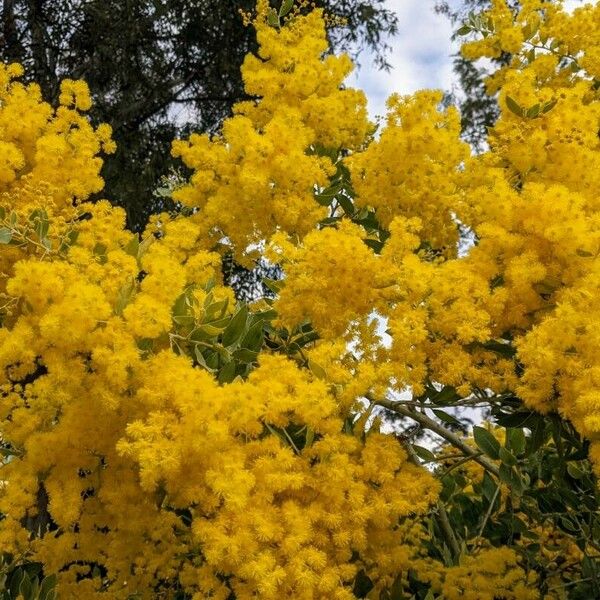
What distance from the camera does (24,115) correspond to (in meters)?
3.82

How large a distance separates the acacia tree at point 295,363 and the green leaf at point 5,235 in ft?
0.04

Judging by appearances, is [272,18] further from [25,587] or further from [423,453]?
[25,587]

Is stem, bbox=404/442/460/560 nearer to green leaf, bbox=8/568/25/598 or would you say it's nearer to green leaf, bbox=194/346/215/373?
green leaf, bbox=194/346/215/373

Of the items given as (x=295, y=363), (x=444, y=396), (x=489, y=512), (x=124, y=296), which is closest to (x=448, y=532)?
(x=489, y=512)

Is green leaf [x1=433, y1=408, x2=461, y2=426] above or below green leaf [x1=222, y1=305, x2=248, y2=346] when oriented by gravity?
below

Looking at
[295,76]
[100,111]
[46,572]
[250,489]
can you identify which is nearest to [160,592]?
[46,572]

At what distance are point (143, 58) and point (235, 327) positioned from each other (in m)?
10.6

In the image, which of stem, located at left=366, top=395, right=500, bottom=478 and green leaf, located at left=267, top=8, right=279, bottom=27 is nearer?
stem, located at left=366, top=395, right=500, bottom=478

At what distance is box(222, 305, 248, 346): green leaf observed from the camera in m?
3.05

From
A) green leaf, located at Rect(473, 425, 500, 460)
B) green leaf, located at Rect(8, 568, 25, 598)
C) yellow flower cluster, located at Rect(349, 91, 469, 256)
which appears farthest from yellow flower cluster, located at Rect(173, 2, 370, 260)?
green leaf, located at Rect(8, 568, 25, 598)

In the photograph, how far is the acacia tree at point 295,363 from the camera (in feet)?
8.46

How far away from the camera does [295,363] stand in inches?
119

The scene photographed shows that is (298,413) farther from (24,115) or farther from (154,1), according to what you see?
(154,1)

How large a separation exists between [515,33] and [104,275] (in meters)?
2.67
